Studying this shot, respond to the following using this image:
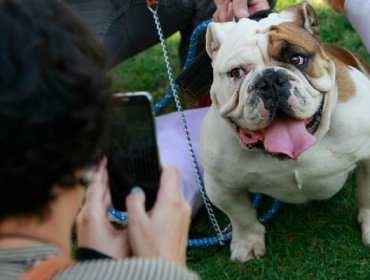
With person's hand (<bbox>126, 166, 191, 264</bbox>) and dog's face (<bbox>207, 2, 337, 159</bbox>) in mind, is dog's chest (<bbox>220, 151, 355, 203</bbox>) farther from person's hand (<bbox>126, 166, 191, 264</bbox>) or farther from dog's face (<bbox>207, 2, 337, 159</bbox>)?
person's hand (<bbox>126, 166, 191, 264</bbox>)

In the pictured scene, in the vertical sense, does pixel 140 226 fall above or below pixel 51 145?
below

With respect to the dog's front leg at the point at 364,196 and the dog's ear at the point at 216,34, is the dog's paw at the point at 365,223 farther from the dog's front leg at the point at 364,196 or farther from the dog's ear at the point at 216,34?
the dog's ear at the point at 216,34

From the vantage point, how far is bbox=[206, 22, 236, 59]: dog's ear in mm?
1808

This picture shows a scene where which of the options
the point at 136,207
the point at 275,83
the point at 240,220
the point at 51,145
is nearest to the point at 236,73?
the point at 275,83

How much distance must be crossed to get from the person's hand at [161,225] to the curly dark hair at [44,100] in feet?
0.47

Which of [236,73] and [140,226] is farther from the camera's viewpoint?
[236,73]

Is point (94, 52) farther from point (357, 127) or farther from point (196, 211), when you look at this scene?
point (196, 211)

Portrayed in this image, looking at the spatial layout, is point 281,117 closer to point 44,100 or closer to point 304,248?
point 304,248

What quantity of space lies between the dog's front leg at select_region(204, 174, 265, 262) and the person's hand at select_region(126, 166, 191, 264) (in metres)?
0.96

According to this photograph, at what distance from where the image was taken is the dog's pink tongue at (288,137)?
1.68 metres

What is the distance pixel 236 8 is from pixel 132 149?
100 centimetres

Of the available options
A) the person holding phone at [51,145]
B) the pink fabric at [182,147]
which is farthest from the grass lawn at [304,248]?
the person holding phone at [51,145]

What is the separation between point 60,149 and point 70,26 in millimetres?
146

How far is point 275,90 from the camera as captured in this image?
5.40 feet
